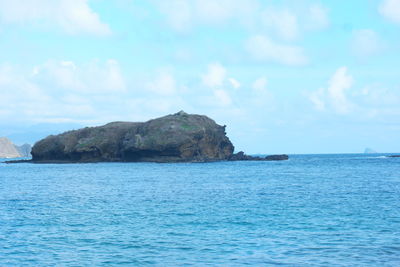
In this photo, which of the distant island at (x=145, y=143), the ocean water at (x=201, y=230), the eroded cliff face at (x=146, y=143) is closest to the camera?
the ocean water at (x=201, y=230)

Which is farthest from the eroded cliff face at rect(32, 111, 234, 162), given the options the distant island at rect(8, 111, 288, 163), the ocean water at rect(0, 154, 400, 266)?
the ocean water at rect(0, 154, 400, 266)

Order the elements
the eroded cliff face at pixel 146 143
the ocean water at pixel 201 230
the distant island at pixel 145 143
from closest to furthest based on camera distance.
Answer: the ocean water at pixel 201 230
the eroded cliff face at pixel 146 143
the distant island at pixel 145 143

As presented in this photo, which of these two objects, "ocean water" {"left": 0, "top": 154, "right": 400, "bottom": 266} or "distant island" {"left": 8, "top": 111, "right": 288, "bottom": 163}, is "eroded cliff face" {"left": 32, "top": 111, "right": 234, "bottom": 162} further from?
"ocean water" {"left": 0, "top": 154, "right": 400, "bottom": 266}

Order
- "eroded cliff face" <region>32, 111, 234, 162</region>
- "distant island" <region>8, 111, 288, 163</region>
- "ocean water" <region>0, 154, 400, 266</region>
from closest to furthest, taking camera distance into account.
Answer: "ocean water" <region>0, 154, 400, 266</region>, "eroded cliff face" <region>32, 111, 234, 162</region>, "distant island" <region>8, 111, 288, 163</region>

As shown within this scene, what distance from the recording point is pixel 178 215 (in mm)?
35750

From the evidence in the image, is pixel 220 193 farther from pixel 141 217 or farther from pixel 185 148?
pixel 185 148

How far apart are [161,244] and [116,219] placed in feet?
29.9

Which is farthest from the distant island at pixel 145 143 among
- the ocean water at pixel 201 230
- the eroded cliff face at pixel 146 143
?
the ocean water at pixel 201 230

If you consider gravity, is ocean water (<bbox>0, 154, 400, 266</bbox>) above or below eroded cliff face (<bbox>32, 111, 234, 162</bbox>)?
below

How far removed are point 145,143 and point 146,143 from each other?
33 centimetres

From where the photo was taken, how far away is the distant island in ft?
474

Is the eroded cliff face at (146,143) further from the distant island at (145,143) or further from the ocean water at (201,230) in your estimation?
the ocean water at (201,230)

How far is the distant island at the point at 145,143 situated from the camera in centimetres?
14438

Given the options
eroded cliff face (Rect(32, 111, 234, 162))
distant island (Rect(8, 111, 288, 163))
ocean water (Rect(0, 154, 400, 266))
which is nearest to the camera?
ocean water (Rect(0, 154, 400, 266))
